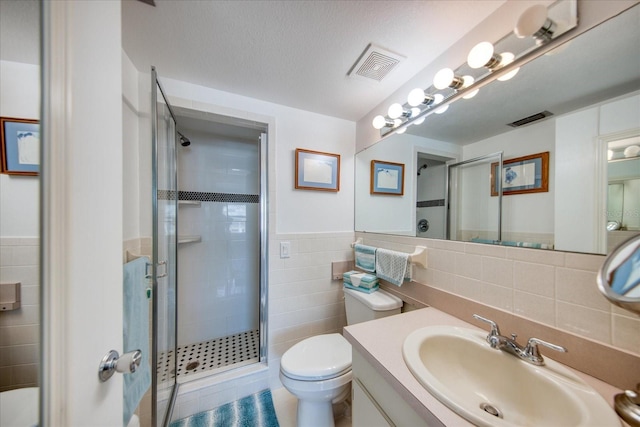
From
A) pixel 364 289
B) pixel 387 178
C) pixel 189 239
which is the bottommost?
pixel 364 289

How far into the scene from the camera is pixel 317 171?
170 cm

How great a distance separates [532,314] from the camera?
767 mm

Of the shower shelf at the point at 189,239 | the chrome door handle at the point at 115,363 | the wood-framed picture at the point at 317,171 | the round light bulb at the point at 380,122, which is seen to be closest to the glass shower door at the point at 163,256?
the shower shelf at the point at 189,239

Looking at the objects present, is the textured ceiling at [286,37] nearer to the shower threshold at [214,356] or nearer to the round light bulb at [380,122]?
the round light bulb at [380,122]

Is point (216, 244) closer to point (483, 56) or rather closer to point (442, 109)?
point (442, 109)

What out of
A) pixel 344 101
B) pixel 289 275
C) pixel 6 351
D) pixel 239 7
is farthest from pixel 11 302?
pixel 344 101

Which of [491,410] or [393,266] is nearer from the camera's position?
[491,410]

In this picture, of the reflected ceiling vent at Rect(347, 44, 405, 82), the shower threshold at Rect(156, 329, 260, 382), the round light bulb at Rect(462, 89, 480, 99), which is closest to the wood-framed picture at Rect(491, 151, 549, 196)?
the round light bulb at Rect(462, 89, 480, 99)

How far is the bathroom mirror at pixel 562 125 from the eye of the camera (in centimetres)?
64

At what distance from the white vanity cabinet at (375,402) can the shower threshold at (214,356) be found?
113 cm

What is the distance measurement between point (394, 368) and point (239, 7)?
4.79ft

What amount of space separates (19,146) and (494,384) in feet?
4.58

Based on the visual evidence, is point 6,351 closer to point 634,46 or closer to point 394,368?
point 394,368

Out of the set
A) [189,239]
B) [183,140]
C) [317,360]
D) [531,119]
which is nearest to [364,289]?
[317,360]
